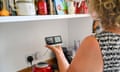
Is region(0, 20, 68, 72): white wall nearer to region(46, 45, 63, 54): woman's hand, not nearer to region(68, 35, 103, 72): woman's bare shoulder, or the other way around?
region(46, 45, 63, 54): woman's hand

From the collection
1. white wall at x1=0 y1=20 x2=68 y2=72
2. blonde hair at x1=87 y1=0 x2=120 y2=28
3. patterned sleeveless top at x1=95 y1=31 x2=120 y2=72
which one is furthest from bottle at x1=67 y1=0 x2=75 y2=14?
patterned sleeveless top at x1=95 y1=31 x2=120 y2=72

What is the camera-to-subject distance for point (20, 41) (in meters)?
1.55

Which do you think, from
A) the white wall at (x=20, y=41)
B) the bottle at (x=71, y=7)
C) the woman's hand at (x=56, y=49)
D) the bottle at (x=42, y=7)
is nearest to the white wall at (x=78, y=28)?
the white wall at (x=20, y=41)

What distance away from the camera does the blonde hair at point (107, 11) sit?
2.90 feet

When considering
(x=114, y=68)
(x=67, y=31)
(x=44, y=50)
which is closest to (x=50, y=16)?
(x=44, y=50)

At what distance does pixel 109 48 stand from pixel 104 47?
3 centimetres

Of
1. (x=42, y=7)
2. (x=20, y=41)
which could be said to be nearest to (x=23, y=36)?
(x=20, y=41)

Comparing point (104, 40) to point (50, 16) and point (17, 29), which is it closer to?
point (50, 16)

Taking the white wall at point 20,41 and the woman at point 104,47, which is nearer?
the woman at point 104,47

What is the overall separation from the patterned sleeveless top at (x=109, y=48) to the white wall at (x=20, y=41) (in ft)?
2.67

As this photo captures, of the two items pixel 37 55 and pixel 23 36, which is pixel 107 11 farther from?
pixel 37 55

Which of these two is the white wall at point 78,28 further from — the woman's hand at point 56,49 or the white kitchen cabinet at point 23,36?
the woman's hand at point 56,49

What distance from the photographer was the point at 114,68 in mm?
914

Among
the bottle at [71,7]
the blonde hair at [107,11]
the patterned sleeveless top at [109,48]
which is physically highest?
the bottle at [71,7]
